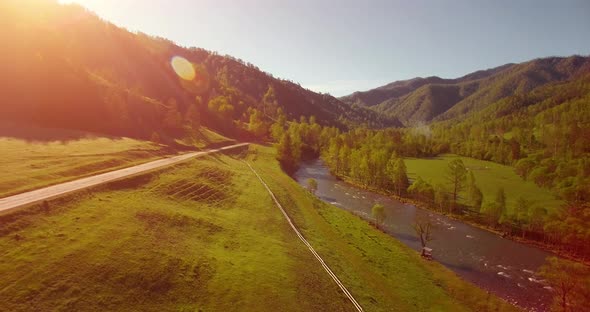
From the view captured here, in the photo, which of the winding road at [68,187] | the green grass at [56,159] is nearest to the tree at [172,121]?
the green grass at [56,159]

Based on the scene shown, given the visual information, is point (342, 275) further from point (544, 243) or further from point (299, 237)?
point (544, 243)

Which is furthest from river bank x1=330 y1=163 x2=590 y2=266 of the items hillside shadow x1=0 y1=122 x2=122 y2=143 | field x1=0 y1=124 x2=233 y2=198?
hillside shadow x1=0 y1=122 x2=122 y2=143

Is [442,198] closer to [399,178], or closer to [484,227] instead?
[484,227]

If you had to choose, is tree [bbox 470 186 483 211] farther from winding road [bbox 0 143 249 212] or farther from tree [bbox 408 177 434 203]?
winding road [bbox 0 143 249 212]

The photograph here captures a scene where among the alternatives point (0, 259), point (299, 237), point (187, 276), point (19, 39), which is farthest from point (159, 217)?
point (19, 39)

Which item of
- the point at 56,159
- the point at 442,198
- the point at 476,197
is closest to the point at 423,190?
the point at 442,198
